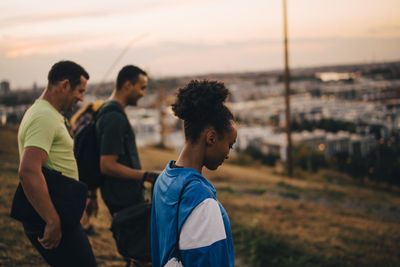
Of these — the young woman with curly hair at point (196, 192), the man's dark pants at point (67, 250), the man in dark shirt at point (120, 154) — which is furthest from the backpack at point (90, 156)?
the young woman with curly hair at point (196, 192)

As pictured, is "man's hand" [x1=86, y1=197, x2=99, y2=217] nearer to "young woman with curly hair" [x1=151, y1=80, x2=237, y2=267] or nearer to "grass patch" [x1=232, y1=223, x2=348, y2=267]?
"young woman with curly hair" [x1=151, y1=80, x2=237, y2=267]

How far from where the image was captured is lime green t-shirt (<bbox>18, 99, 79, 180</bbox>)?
1.85m

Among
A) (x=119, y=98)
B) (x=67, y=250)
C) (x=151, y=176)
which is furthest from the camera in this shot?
(x=119, y=98)

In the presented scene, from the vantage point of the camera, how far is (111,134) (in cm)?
257

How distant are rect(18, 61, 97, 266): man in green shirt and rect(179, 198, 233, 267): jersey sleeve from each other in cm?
105

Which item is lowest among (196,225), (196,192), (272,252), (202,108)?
(272,252)

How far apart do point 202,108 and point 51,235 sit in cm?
119

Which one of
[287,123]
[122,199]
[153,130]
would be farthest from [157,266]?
[153,130]

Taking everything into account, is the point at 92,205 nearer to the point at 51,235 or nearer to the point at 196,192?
the point at 51,235

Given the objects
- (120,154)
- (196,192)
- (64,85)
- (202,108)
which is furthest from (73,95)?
(196,192)

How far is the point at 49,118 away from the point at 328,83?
81.0 metres

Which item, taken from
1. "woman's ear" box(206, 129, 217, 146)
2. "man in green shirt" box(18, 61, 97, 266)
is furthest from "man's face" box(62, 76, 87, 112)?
"woman's ear" box(206, 129, 217, 146)

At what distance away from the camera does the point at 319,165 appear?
27.8 metres

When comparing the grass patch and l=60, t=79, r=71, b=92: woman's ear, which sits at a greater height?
l=60, t=79, r=71, b=92: woman's ear
